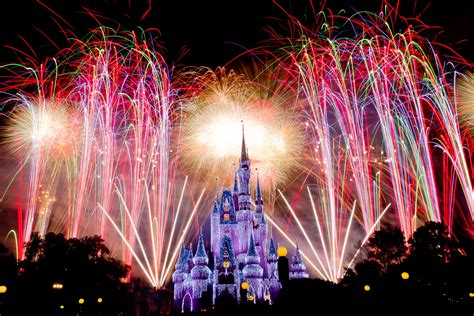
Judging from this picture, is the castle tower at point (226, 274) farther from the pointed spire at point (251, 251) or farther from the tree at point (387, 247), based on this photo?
the tree at point (387, 247)

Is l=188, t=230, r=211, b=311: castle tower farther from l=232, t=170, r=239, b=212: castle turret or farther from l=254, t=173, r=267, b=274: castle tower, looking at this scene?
l=232, t=170, r=239, b=212: castle turret

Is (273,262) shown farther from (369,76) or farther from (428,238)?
(369,76)

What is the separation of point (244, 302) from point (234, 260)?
144 feet

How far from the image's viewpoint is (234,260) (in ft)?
232

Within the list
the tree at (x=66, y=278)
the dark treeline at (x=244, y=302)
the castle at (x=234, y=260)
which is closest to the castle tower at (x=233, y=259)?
the castle at (x=234, y=260)

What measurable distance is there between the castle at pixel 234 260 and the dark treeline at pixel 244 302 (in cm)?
1303

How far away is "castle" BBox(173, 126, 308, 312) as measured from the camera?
69.7m

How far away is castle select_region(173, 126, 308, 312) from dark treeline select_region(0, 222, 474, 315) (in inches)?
513

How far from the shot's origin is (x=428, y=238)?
46500mm

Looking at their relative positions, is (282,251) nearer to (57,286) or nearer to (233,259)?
(57,286)

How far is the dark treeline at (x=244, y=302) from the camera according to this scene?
3266cm

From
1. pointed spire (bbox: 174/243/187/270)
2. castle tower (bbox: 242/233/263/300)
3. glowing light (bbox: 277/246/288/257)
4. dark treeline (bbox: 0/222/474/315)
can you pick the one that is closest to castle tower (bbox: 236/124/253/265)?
castle tower (bbox: 242/233/263/300)

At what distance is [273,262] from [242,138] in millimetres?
28573

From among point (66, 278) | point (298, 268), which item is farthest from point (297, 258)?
point (66, 278)
